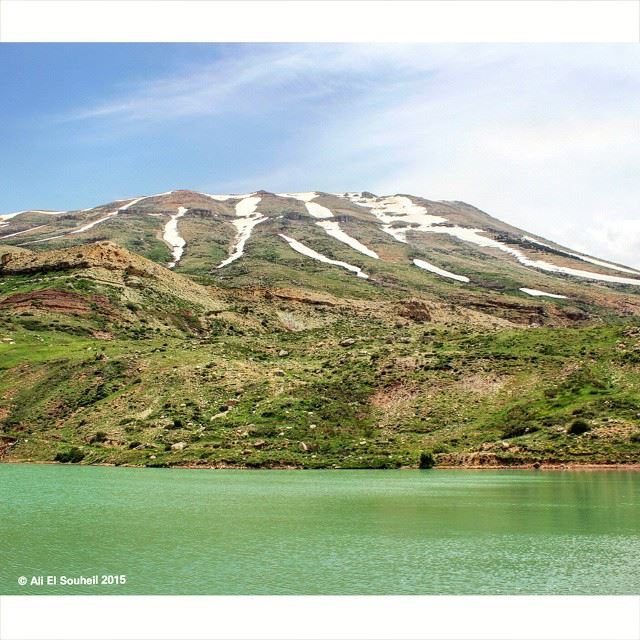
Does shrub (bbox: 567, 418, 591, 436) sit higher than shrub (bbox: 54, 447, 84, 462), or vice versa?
shrub (bbox: 567, 418, 591, 436)

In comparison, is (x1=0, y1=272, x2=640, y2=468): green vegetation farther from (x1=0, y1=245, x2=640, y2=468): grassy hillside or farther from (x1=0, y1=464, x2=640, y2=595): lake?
(x1=0, y1=464, x2=640, y2=595): lake

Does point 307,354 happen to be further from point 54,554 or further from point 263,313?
point 54,554

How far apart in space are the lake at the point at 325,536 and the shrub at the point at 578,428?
36.9 feet

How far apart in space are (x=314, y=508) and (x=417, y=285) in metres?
146

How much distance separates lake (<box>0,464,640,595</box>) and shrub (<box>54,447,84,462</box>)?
47.3 ft

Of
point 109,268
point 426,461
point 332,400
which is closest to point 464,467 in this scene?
point 426,461

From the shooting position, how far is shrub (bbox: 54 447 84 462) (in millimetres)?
56062

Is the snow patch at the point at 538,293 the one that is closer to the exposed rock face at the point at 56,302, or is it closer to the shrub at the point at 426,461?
the exposed rock face at the point at 56,302

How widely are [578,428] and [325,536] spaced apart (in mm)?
32912

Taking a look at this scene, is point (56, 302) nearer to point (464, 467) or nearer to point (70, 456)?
point (70, 456)

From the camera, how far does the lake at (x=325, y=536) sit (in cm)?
1919

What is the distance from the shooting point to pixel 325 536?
81.4 ft

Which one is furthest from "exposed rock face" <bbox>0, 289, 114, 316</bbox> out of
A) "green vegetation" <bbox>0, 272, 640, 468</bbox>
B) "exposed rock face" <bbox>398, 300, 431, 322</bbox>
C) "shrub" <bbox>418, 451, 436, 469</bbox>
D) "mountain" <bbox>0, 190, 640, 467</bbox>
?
"shrub" <bbox>418, 451, 436, 469</bbox>

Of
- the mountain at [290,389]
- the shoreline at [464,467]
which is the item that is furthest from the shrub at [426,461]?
the mountain at [290,389]
